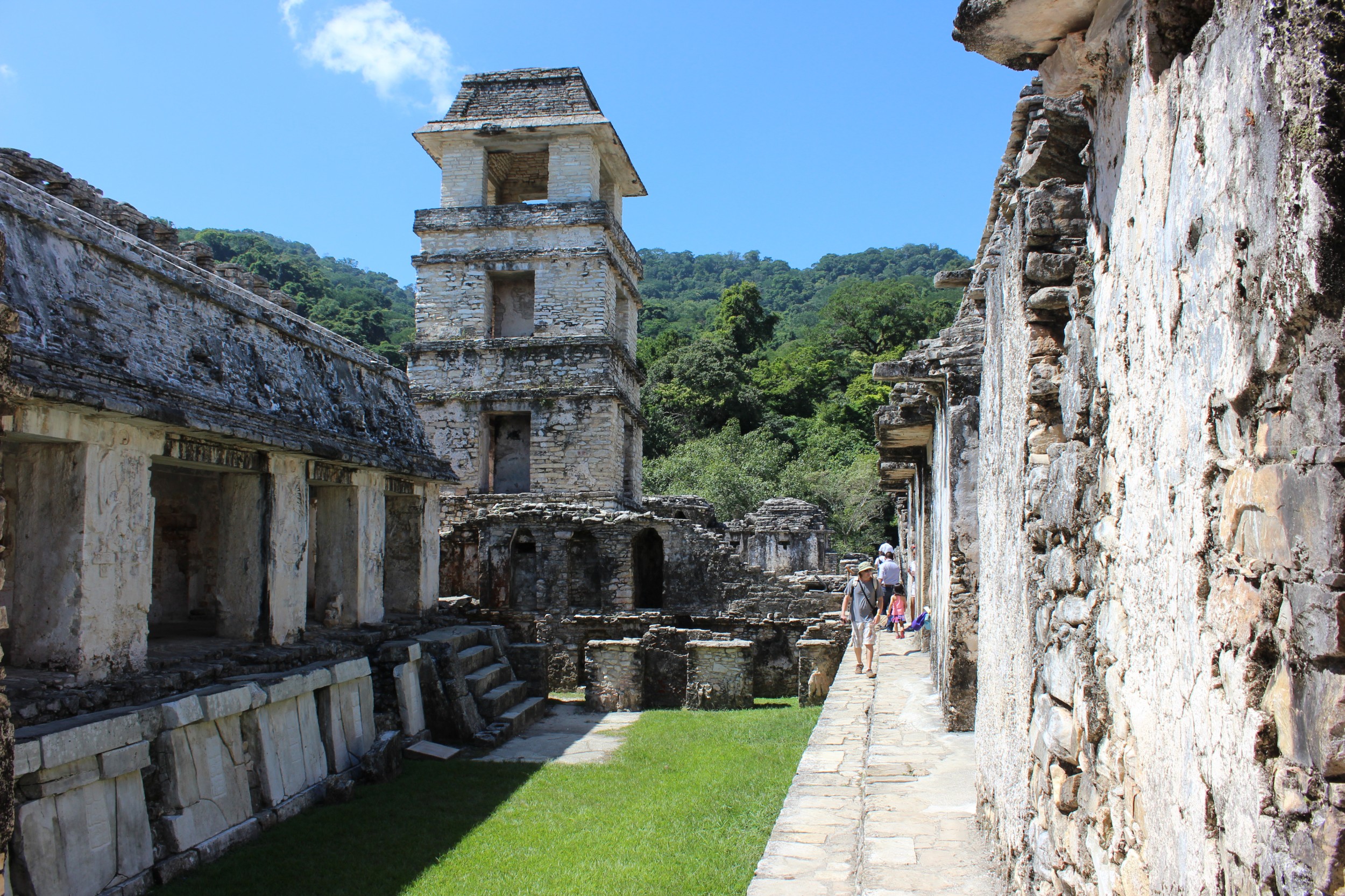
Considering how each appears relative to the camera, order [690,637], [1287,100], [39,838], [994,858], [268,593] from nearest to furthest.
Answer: [1287,100], [994,858], [39,838], [268,593], [690,637]

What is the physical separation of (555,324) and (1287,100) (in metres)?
21.0

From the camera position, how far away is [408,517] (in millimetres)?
12828

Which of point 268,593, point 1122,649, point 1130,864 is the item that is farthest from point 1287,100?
point 268,593

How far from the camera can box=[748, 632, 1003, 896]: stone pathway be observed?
4.14 m

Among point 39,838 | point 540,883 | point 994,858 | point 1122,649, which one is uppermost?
point 1122,649

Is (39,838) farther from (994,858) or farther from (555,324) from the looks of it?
(555,324)

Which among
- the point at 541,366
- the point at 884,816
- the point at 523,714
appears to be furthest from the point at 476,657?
the point at 541,366

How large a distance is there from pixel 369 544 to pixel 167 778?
456 centimetres

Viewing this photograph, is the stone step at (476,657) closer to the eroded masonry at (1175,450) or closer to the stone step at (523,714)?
the stone step at (523,714)

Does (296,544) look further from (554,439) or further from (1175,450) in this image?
(554,439)

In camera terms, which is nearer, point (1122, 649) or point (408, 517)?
point (1122, 649)

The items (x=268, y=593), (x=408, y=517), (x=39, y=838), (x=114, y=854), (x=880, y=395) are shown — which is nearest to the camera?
(x=39, y=838)

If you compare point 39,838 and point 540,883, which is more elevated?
point 39,838

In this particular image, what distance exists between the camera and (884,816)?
4.88 metres
